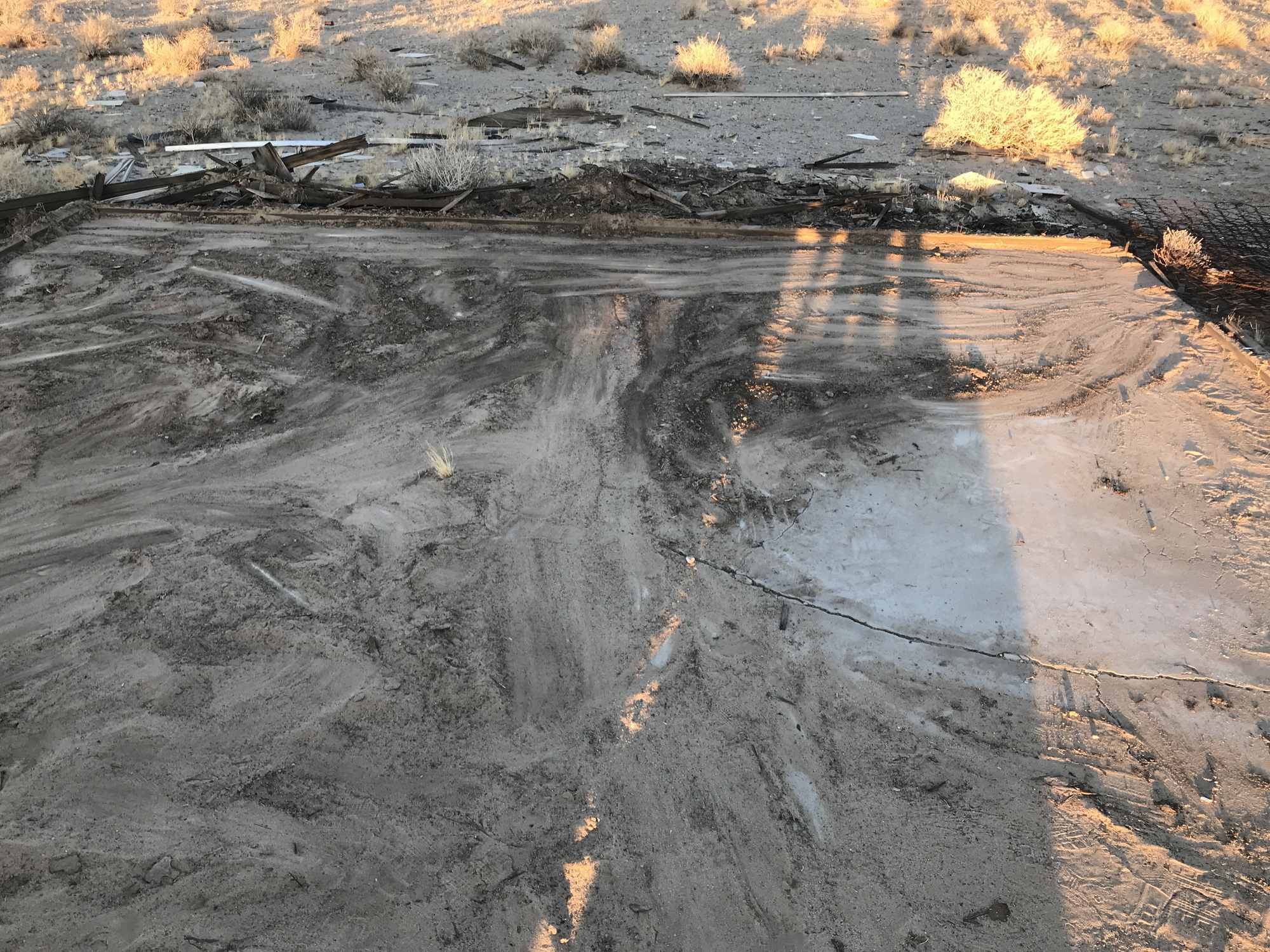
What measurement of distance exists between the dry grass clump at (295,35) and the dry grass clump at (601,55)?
20.4 feet

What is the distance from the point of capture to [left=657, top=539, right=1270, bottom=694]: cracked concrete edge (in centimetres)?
434

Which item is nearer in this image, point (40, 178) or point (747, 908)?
point (747, 908)

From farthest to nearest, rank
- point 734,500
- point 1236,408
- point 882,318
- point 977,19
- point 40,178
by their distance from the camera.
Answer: point 977,19, point 40,178, point 882,318, point 1236,408, point 734,500

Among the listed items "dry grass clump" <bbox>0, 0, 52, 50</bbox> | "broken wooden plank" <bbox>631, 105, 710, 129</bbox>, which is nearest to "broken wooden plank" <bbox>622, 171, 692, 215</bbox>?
"broken wooden plank" <bbox>631, 105, 710, 129</bbox>

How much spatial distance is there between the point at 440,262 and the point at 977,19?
16.7m

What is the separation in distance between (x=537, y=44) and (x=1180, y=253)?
43.9 ft

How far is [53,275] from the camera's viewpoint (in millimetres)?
8211

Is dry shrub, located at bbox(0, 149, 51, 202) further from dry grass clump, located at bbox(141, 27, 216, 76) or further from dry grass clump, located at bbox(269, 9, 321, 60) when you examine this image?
dry grass clump, located at bbox(269, 9, 321, 60)

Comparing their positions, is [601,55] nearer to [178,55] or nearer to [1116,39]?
[178,55]

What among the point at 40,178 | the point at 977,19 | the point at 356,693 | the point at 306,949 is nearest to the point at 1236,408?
the point at 356,693

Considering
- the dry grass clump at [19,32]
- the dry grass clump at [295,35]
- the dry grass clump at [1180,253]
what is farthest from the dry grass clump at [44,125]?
the dry grass clump at [1180,253]

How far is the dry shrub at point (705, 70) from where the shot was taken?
1461cm

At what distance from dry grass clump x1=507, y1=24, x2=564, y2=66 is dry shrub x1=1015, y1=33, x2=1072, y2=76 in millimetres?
9917

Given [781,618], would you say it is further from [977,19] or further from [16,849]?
[977,19]
